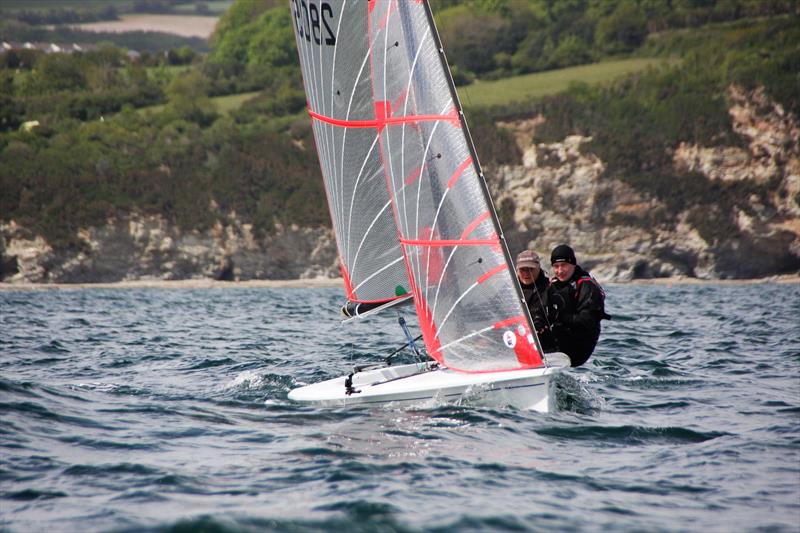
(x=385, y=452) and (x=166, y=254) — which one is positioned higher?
(x=385, y=452)

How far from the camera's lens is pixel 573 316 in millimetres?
10922

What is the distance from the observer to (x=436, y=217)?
9.98 m

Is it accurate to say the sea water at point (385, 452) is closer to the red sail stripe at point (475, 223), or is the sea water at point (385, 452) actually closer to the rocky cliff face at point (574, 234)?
the red sail stripe at point (475, 223)

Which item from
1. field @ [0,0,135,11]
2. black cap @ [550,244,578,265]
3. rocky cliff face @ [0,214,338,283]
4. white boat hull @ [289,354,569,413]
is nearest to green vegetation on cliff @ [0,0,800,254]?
rocky cliff face @ [0,214,338,283]

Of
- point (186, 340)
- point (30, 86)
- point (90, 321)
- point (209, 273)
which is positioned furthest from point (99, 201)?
point (186, 340)

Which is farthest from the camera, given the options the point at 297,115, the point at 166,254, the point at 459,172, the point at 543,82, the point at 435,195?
the point at 297,115

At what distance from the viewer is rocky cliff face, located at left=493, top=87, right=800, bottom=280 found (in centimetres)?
6450

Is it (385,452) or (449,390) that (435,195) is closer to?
(449,390)

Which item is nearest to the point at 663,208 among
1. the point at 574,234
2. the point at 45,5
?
the point at 574,234

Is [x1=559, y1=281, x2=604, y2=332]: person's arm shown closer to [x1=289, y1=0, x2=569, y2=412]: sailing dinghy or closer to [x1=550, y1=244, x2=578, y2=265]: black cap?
[x1=550, y1=244, x2=578, y2=265]: black cap

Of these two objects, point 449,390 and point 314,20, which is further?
point 314,20

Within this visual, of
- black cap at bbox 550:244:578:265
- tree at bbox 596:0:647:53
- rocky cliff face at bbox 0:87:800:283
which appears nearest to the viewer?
black cap at bbox 550:244:578:265

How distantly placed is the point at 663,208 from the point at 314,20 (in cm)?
5908

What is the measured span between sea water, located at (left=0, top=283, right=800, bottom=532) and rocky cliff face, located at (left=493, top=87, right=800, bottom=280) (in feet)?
172
